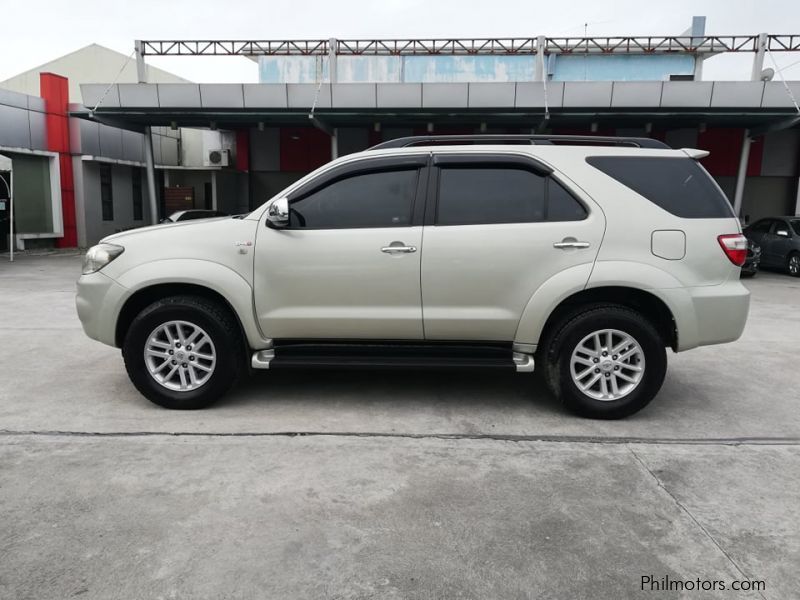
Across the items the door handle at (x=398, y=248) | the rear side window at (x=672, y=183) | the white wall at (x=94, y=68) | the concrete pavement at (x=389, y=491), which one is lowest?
the concrete pavement at (x=389, y=491)

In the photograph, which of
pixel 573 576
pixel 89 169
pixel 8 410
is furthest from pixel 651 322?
pixel 89 169

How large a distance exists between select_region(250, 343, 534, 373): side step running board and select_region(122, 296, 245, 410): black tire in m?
0.20

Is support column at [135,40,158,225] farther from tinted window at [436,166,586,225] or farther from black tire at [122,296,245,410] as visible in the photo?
tinted window at [436,166,586,225]

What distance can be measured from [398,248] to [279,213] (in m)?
0.89

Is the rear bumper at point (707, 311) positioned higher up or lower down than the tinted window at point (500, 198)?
lower down

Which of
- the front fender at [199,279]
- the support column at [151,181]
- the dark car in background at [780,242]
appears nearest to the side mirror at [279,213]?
the front fender at [199,279]

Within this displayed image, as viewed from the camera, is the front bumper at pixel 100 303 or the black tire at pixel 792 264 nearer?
the front bumper at pixel 100 303

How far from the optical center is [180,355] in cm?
445

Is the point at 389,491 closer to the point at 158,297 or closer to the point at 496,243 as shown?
the point at 496,243

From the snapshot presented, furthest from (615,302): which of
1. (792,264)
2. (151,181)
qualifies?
(151,181)

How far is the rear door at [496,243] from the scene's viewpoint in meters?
4.24

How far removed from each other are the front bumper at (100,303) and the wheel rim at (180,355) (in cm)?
34

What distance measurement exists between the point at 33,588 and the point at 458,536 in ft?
5.95

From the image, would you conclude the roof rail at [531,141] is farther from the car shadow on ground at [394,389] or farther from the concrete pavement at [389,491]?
the concrete pavement at [389,491]
